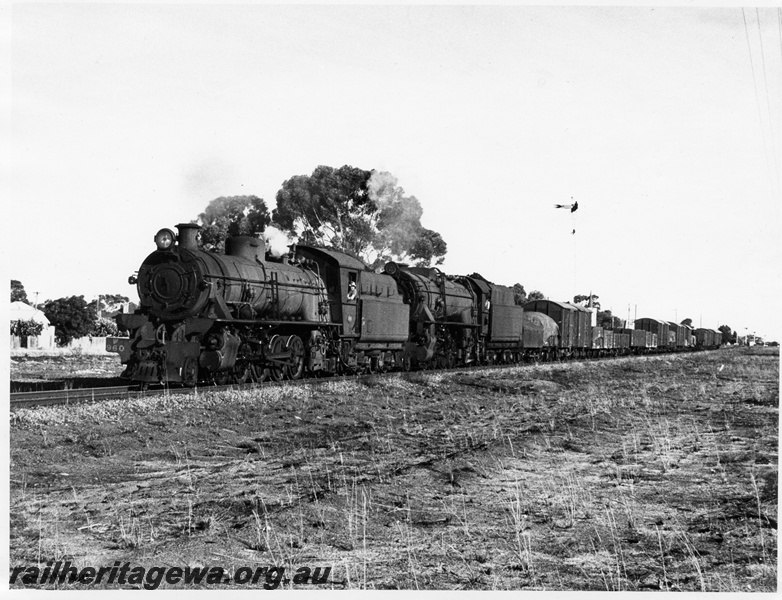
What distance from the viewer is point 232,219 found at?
161ft

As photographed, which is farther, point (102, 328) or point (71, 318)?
point (102, 328)

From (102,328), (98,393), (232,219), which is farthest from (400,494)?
(102,328)

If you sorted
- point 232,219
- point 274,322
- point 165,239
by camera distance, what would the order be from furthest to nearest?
1. point 232,219
2. point 274,322
3. point 165,239

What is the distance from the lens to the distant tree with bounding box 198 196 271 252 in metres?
47.4

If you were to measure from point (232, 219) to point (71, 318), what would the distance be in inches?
708

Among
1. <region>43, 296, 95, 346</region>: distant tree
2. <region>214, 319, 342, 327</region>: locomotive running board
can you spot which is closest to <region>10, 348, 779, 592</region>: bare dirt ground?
<region>214, 319, 342, 327</region>: locomotive running board

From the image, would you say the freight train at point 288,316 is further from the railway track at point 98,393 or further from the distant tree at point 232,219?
the distant tree at point 232,219

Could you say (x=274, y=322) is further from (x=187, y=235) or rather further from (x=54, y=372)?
(x=54, y=372)

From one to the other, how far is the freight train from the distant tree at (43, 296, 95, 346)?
3398cm

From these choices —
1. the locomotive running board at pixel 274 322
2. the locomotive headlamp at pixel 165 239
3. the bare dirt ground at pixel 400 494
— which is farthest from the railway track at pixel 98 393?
the locomotive headlamp at pixel 165 239

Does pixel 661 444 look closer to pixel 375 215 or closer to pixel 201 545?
pixel 201 545

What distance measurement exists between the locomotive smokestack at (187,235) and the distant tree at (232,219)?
1098 inches

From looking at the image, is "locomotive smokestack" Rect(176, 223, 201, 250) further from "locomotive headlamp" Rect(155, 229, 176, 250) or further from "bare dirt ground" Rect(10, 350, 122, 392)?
"bare dirt ground" Rect(10, 350, 122, 392)

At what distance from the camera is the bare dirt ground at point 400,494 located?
7750 millimetres
